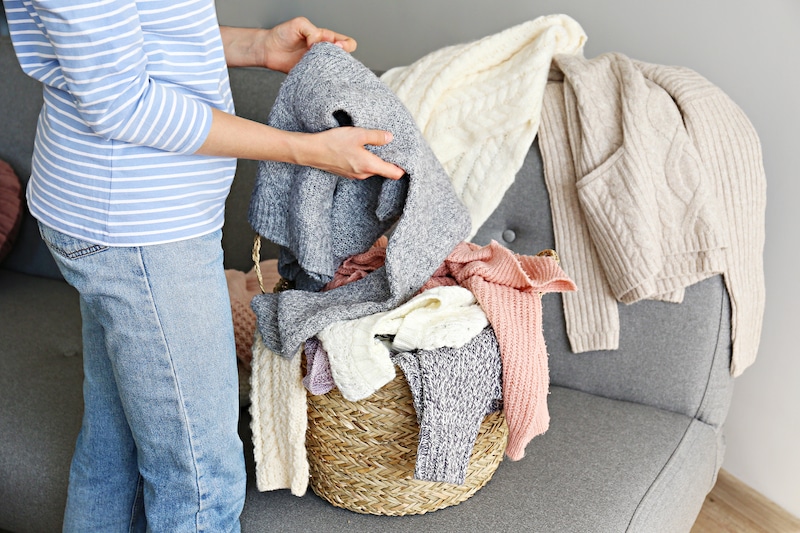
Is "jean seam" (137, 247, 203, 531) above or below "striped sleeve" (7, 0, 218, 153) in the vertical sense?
below

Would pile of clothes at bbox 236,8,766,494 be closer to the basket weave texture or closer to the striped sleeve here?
the basket weave texture

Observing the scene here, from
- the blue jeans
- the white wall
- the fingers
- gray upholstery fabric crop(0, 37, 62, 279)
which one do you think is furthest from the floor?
gray upholstery fabric crop(0, 37, 62, 279)

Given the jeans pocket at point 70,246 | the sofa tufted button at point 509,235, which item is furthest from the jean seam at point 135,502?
the sofa tufted button at point 509,235

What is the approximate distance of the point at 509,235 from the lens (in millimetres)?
1388

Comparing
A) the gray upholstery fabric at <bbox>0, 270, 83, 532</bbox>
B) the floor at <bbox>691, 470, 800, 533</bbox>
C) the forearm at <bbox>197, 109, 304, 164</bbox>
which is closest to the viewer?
the forearm at <bbox>197, 109, 304, 164</bbox>

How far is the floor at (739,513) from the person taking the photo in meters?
1.43

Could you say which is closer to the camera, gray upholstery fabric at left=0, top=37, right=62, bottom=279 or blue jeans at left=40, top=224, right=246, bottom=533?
blue jeans at left=40, top=224, right=246, bottom=533

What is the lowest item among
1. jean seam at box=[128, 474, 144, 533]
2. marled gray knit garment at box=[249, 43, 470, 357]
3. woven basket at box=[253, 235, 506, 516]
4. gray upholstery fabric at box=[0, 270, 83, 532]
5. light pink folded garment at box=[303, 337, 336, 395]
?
gray upholstery fabric at box=[0, 270, 83, 532]

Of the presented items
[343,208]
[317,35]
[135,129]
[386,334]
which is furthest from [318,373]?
[317,35]

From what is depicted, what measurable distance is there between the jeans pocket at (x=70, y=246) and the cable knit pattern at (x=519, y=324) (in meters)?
0.49

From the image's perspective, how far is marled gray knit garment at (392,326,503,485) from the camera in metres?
0.91

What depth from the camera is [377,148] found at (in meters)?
0.95

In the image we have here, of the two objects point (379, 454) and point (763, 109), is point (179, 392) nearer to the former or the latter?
point (379, 454)

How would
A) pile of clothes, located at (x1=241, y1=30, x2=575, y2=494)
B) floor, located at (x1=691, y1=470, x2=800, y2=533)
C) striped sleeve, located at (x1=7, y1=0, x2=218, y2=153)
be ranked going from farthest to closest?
floor, located at (x1=691, y1=470, x2=800, y2=533) < pile of clothes, located at (x1=241, y1=30, x2=575, y2=494) < striped sleeve, located at (x1=7, y1=0, x2=218, y2=153)
